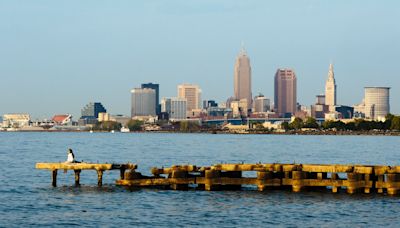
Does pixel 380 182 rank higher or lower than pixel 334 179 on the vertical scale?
lower

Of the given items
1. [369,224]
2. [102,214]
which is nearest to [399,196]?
[369,224]

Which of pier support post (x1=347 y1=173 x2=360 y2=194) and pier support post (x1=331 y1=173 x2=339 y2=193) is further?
pier support post (x1=331 y1=173 x2=339 y2=193)

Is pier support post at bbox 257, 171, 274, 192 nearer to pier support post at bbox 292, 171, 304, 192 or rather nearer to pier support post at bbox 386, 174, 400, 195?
pier support post at bbox 292, 171, 304, 192

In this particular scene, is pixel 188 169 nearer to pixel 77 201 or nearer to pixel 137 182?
pixel 137 182

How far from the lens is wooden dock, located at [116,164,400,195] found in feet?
191

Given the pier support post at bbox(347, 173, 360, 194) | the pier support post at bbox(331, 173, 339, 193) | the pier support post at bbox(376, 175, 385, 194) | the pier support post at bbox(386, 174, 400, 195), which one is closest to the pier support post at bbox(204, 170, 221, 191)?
the pier support post at bbox(331, 173, 339, 193)

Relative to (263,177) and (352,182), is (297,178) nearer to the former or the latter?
(263,177)

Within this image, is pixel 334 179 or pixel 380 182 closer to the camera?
pixel 380 182

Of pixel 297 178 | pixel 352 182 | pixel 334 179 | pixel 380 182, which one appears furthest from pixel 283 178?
pixel 380 182

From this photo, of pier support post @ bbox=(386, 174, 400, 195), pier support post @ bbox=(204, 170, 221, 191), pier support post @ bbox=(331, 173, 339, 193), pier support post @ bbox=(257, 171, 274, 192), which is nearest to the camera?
pier support post @ bbox=(386, 174, 400, 195)

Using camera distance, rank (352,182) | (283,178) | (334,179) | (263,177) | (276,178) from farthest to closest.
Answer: (276,178), (283,178), (263,177), (334,179), (352,182)

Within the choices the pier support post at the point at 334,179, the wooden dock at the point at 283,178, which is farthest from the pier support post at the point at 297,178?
the pier support post at the point at 334,179

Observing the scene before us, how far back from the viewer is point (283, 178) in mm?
61000

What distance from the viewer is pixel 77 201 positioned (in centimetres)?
5859
